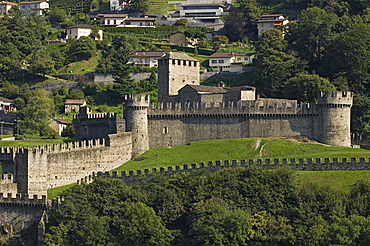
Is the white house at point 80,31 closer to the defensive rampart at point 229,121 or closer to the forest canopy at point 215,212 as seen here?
the defensive rampart at point 229,121

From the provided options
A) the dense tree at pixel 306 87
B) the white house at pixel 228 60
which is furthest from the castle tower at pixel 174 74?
the white house at pixel 228 60

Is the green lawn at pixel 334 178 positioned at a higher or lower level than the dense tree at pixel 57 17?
lower

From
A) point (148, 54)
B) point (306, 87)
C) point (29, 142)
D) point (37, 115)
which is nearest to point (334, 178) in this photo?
point (306, 87)

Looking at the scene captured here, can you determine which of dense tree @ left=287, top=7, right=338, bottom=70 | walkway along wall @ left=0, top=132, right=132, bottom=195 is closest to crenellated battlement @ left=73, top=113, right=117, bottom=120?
walkway along wall @ left=0, top=132, right=132, bottom=195

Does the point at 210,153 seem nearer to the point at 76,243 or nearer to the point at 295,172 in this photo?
the point at 295,172

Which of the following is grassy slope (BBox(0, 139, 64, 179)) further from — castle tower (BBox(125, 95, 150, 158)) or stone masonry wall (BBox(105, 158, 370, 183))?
stone masonry wall (BBox(105, 158, 370, 183))

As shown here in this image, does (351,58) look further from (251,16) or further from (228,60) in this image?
(251,16)

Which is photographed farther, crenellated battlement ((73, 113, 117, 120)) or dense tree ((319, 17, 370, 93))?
dense tree ((319, 17, 370, 93))
